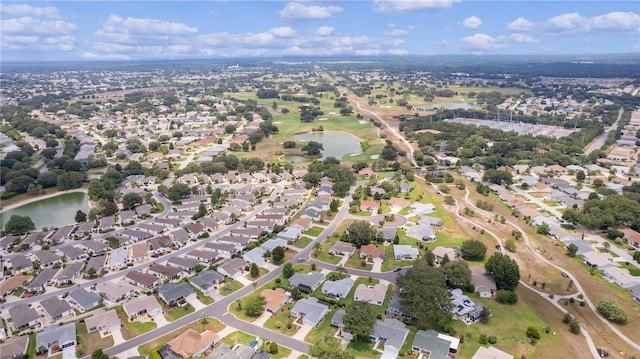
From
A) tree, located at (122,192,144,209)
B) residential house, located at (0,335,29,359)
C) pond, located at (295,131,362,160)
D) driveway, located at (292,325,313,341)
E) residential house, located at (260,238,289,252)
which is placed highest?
pond, located at (295,131,362,160)

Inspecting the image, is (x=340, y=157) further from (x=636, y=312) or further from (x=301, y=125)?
(x=636, y=312)

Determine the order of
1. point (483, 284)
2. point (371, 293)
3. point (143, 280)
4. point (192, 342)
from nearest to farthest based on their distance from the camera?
point (192, 342) < point (371, 293) < point (483, 284) < point (143, 280)

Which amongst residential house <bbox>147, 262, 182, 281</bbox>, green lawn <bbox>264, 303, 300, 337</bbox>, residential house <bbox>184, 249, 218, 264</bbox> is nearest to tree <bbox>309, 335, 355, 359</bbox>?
green lawn <bbox>264, 303, 300, 337</bbox>

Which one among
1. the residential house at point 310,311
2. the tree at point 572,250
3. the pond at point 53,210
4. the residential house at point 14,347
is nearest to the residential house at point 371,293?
the residential house at point 310,311

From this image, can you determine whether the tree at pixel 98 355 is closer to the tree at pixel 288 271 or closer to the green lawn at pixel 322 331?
the green lawn at pixel 322 331

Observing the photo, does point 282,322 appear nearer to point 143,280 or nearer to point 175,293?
point 175,293

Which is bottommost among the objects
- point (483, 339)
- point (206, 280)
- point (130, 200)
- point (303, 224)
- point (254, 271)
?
point (483, 339)

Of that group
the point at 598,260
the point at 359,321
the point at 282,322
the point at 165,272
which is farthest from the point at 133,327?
the point at 598,260

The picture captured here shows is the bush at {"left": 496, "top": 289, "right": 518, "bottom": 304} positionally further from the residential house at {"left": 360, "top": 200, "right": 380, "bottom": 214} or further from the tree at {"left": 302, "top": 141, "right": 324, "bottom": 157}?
the tree at {"left": 302, "top": 141, "right": 324, "bottom": 157}
